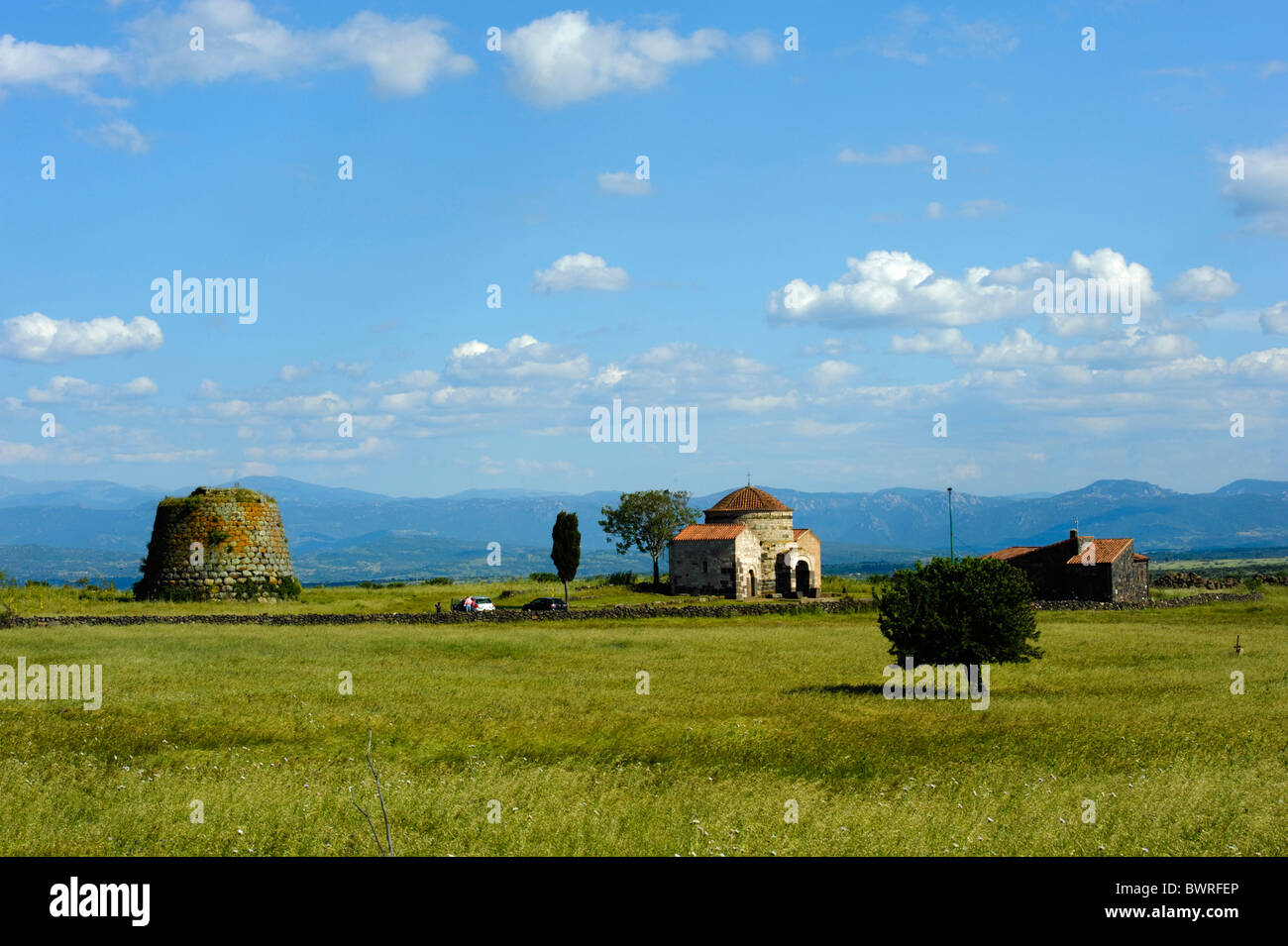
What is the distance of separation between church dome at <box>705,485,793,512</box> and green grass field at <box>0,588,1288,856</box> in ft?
150

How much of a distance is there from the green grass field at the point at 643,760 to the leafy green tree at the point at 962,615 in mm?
1596

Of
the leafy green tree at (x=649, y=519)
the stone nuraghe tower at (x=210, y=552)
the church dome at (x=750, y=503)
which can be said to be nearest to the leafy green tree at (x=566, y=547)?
the church dome at (x=750, y=503)

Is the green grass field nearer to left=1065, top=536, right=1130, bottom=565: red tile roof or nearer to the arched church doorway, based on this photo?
left=1065, top=536, right=1130, bottom=565: red tile roof

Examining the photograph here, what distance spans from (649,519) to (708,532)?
2983cm

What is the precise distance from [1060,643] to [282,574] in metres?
45.9

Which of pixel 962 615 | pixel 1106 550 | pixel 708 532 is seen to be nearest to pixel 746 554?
pixel 708 532

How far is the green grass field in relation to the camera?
12617 mm

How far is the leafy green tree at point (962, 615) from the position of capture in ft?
95.0

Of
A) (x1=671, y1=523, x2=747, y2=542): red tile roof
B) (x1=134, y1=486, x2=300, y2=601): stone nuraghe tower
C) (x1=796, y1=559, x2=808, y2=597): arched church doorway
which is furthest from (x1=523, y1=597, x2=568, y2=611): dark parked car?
(x1=796, y1=559, x2=808, y2=597): arched church doorway

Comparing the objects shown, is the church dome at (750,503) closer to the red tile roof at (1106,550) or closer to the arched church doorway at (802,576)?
the arched church doorway at (802,576)
